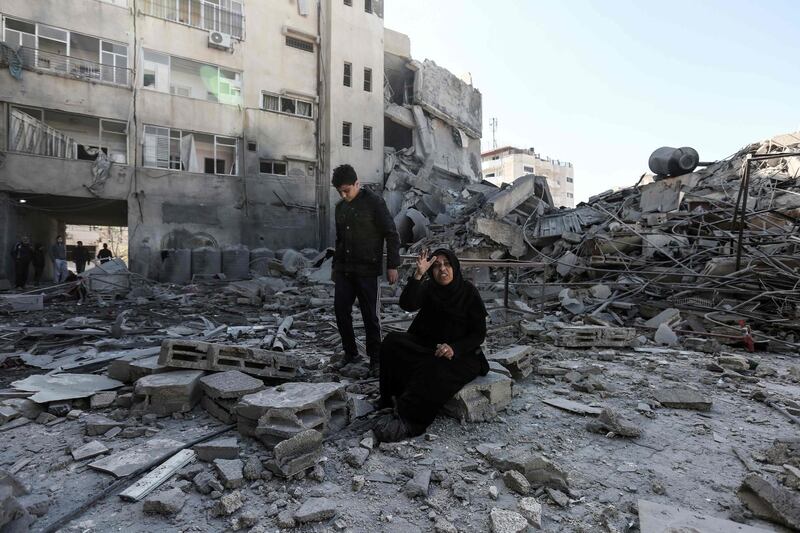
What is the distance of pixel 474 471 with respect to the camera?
2357 millimetres

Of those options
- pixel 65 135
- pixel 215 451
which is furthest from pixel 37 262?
pixel 215 451

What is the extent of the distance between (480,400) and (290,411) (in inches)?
51.0

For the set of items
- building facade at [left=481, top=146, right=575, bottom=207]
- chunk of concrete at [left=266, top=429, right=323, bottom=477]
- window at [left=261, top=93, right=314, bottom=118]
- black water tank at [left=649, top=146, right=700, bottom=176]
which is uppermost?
building facade at [left=481, top=146, right=575, bottom=207]

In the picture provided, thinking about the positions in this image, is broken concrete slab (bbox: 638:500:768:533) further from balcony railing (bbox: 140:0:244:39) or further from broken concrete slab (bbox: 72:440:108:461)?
balcony railing (bbox: 140:0:244:39)

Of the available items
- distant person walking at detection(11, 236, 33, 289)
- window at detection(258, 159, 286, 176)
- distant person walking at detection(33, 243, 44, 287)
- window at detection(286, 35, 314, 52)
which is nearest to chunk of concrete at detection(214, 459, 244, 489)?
distant person walking at detection(11, 236, 33, 289)

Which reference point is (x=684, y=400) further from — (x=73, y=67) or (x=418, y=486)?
(x=73, y=67)

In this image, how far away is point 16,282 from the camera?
13.2m

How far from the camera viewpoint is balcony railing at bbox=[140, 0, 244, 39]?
15.9m

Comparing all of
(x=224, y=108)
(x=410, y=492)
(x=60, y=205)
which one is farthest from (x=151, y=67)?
(x=410, y=492)

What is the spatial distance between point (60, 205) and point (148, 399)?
55.9 ft

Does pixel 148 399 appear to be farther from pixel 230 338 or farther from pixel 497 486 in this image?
pixel 230 338

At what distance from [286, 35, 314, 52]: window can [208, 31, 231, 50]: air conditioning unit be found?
2706 millimetres

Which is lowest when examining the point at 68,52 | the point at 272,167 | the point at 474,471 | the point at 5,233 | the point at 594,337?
the point at 474,471

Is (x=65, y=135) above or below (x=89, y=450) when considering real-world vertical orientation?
above
